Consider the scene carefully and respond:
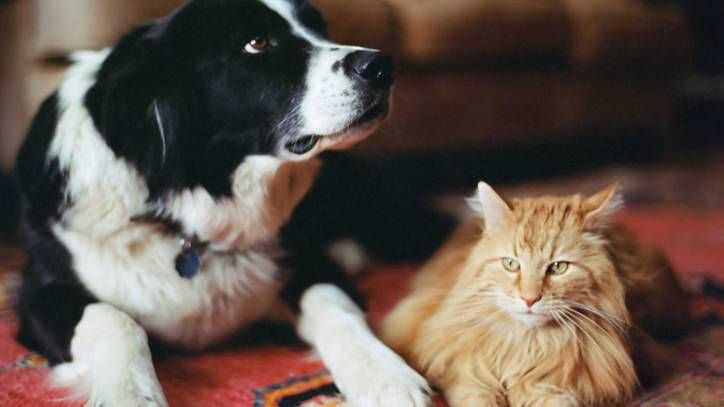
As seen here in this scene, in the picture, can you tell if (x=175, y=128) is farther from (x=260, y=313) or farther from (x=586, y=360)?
(x=586, y=360)

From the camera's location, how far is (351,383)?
43.3 inches

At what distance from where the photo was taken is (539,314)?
1.03m

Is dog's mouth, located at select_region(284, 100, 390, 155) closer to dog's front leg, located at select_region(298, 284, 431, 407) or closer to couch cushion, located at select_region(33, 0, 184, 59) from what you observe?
dog's front leg, located at select_region(298, 284, 431, 407)

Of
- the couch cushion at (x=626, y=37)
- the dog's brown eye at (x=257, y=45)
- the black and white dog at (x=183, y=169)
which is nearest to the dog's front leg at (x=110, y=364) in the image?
the black and white dog at (x=183, y=169)

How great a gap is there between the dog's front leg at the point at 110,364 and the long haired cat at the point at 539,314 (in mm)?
458

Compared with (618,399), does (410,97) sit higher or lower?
higher

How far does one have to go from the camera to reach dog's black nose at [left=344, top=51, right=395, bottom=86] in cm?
118

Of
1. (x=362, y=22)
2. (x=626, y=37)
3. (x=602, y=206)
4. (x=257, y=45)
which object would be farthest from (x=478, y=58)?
(x=602, y=206)

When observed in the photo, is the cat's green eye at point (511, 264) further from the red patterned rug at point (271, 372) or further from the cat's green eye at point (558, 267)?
the red patterned rug at point (271, 372)

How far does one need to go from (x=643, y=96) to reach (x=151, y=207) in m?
2.68

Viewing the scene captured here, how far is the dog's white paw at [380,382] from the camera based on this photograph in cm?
105

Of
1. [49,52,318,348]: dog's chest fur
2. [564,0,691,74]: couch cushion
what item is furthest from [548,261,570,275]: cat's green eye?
[564,0,691,74]: couch cushion

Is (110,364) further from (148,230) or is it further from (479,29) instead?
(479,29)

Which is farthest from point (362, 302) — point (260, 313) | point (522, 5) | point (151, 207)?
point (522, 5)
